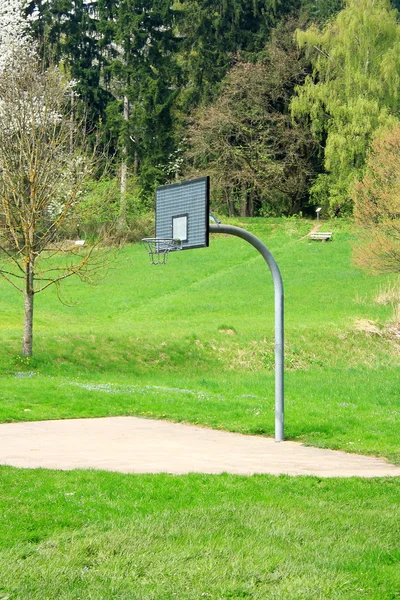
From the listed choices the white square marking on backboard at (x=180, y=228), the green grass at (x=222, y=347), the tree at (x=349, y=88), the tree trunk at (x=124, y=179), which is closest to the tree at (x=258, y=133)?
the tree at (x=349, y=88)

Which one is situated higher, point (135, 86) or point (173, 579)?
point (135, 86)

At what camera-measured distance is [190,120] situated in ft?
202

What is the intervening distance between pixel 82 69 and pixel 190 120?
8.97 m

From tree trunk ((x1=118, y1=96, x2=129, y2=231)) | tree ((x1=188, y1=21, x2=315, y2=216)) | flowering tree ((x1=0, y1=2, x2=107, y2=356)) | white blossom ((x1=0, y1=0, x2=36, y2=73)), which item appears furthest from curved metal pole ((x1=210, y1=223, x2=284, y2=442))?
tree ((x1=188, y1=21, x2=315, y2=216))

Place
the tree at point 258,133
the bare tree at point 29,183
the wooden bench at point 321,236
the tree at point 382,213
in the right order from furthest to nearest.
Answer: the tree at point 258,133 → the wooden bench at point 321,236 → the tree at point 382,213 → the bare tree at point 29,183

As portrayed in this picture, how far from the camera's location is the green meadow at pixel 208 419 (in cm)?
727

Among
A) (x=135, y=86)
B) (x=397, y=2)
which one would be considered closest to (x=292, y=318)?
(x=135, y=86)

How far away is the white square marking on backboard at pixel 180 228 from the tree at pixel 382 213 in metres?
21.7

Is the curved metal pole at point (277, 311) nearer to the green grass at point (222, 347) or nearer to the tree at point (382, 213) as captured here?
the green grass at point (222, 347)

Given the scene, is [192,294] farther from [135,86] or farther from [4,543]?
[4,543]

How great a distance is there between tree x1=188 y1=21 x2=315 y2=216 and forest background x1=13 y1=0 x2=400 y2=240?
0.10 meters

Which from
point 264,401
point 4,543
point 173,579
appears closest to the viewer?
point 173,579

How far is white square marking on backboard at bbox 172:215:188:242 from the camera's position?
15445mm

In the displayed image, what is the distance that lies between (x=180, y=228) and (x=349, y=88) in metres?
42.7
